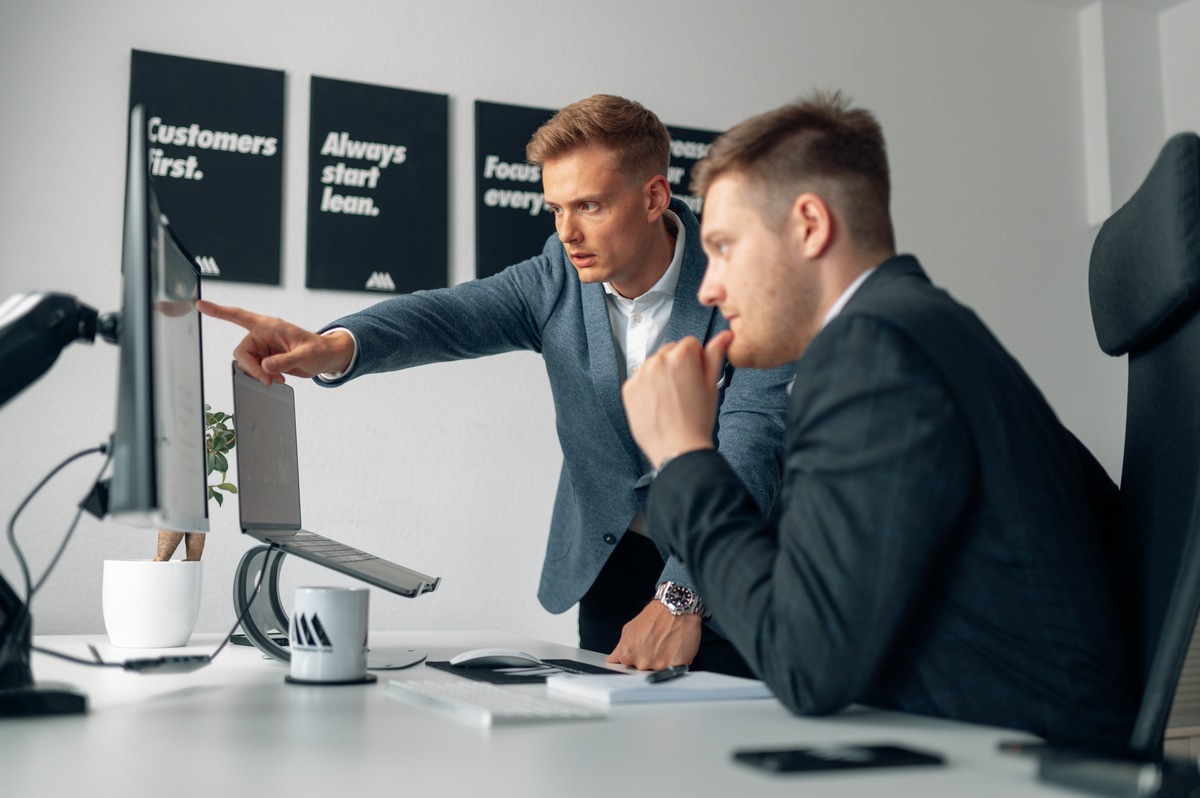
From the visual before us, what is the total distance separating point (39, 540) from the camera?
2.35 metres

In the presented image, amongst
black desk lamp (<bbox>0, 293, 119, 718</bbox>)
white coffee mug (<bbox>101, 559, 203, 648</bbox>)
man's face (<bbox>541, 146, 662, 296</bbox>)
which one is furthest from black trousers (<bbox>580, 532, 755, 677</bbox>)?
black desk lamp (<bbox>0, 293, 119, 718</bbox>)

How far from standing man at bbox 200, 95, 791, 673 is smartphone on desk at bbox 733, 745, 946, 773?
39.5 inches

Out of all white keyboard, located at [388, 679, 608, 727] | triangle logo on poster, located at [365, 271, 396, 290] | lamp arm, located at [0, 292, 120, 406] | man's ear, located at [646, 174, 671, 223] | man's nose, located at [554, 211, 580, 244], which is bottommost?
white keyboard, located at [388, 679, 608, 727]

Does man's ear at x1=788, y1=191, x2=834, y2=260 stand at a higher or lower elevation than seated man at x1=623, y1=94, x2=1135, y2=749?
higher

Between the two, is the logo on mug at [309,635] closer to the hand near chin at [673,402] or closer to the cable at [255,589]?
the cable at [255,589]

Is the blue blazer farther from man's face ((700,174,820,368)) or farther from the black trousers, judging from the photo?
man's face ((700,174,820,368))

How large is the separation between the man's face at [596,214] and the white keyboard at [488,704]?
1.01m

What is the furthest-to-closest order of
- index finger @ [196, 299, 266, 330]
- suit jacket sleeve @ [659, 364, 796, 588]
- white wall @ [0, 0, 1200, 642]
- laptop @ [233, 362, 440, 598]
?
white wall @ [0, 0, 1200, 642] < suit jacket sleeve @ [659, 364, 796, 588] < index finger @ [196, 299, 266, 330] < laptop @ [233, 362, 440, 598]

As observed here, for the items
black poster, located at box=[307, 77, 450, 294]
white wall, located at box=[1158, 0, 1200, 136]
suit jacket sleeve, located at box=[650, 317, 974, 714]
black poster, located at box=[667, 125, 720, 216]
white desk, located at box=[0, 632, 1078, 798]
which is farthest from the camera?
white wall, located at box=[1158, 0, 1200, 136]

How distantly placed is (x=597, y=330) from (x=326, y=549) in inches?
30.9

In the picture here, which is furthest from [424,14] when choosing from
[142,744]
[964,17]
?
[142,744]

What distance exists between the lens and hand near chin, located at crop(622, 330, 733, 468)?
105 cm

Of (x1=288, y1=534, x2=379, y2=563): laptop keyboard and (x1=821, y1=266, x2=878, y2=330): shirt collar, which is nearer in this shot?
(x1=821, y1=266, x2=878, y2=330): shirt collar

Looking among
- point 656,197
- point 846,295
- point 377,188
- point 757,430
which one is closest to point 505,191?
point 377,188
